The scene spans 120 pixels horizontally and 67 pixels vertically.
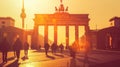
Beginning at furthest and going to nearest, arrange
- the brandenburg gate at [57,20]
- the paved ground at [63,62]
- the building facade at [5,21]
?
the building facade at [5,21]
the brandenburg gate at [57,20]
the paved ground at [63,62]

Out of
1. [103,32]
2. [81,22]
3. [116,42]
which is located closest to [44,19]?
[81,22]

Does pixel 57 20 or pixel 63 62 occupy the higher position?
pixel 57 20

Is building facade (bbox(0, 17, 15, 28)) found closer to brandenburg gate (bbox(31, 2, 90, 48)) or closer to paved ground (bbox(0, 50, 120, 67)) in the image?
brandenburg gate (bbox(31, 2, 90, 48))

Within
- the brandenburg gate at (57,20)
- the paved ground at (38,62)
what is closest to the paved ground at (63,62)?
the paved ground at (38,62)

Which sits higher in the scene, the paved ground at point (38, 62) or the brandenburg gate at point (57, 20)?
the brandenburg gate at point (57, 20)

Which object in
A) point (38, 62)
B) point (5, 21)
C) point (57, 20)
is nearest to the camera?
point (38, 62)

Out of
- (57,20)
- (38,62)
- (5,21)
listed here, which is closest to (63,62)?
(38,62)

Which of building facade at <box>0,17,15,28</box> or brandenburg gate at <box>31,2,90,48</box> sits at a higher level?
building facade at <box>0,17,15,28</box>

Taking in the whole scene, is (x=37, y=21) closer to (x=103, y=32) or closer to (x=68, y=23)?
(x=68, y=23)

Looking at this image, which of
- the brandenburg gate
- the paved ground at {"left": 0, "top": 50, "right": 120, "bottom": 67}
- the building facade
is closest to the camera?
the paved ground at {"left": 0, "top": 50, "right": 120, "bottom": 67}

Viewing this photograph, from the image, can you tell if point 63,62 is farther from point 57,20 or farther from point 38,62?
point 57,20

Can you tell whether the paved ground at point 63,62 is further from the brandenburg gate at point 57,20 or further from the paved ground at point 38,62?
the brandenburg gate at point 57,20

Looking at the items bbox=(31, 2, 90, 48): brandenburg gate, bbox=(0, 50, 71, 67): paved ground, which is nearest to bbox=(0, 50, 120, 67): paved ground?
bbox=(0, 50, 71, 67): paved ground

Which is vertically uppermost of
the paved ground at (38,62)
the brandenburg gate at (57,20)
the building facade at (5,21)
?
the building facade at (5,21)
